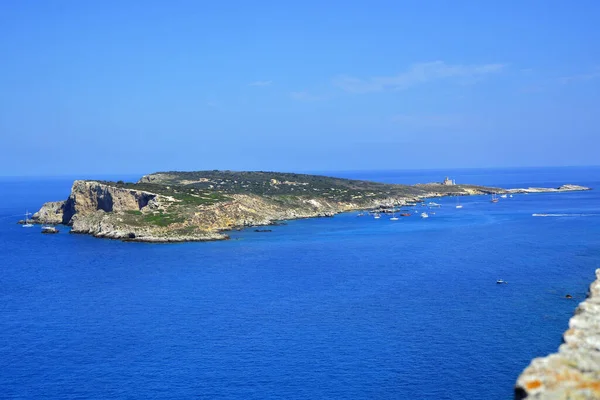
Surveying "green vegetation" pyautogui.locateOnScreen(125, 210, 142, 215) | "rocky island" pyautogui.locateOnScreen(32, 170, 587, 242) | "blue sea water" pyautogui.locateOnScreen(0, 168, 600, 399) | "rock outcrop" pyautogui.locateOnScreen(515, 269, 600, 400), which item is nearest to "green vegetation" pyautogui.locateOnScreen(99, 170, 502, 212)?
"rocky island" pyautogui.locateOnScreen(32, 170, 587, 242)

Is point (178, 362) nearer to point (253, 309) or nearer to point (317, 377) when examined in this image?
point (317, 377)

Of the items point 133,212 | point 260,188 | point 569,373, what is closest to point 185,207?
point 133,212

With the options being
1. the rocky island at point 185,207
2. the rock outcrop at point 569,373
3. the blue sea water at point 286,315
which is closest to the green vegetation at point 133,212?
the rocky island at point 185,207

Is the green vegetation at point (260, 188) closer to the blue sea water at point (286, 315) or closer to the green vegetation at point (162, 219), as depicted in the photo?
the green vegetation at point (162, 219)

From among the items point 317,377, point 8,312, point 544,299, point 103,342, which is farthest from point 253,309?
point 544,299

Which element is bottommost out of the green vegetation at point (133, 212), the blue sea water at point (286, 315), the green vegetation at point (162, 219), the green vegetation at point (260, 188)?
the blue sea water at point (286, 315)

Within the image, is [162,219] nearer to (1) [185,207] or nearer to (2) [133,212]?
→ (1) [185,207]

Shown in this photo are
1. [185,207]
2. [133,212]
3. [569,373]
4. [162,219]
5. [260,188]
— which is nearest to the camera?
[569,373]
